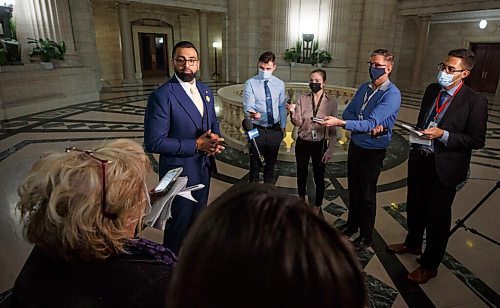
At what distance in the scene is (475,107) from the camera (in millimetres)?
2064

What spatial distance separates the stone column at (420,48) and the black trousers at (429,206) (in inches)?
524

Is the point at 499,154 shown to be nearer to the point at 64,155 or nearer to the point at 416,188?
the point at 416,188

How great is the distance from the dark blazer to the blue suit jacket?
1.67 meters

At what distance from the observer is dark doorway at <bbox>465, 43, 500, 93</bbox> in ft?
43.5

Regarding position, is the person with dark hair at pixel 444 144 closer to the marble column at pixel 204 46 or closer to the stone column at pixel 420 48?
the stone column at pixel 420 48

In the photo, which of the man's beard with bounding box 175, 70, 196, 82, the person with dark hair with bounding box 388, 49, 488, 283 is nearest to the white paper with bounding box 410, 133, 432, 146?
the person with dark hair with bounding box 388, 49, 488, 283

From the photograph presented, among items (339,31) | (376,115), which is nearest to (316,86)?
(376,115)

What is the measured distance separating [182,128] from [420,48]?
47.5 feet

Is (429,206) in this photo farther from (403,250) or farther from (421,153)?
(403,250)

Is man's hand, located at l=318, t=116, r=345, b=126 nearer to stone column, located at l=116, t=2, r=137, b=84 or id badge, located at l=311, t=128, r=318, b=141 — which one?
id badge, located at l=311, t=128, r=318, b=141

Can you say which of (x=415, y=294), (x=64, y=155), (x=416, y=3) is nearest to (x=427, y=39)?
(x=416, y=3)

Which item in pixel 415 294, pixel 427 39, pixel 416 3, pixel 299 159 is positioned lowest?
pixel 415 294

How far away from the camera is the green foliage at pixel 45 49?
27.6 feet

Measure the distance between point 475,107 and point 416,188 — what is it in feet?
2.34
